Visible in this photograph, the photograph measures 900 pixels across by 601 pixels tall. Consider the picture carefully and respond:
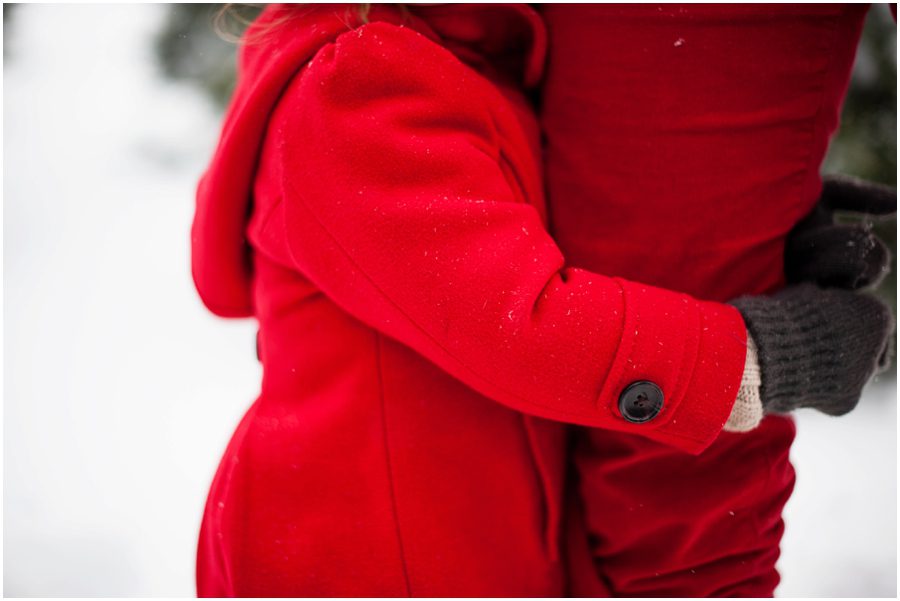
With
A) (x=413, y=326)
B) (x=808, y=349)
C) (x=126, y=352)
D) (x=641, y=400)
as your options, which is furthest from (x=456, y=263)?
(x=126, y=352)

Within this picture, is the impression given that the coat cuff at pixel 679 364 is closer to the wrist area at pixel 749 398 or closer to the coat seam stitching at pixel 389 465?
the wrist area at pixel 749 398

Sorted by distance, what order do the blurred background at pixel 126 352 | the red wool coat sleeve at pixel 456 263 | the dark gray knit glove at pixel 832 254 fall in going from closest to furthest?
the red wool coat sleeve at pixel 456 263 < the dark gray knit glove at pixel 832 254 < the blurred background at pixel 126 352

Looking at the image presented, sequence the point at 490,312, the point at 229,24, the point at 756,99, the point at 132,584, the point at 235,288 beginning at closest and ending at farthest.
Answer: the point at 490,312, the point at 756,99, the point at 235,288, the point at 229,24, the point at 132,584

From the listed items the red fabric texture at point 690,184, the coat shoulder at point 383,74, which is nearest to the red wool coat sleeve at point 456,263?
the coat shoulder at point 383,74

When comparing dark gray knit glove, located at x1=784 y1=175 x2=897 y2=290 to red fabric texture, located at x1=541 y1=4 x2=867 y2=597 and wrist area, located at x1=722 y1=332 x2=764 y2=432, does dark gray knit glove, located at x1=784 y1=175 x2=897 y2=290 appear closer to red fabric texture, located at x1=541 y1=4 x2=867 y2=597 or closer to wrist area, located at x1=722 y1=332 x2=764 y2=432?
red fabric texture, located at x1=541 y1=4 x2=867 y2=597

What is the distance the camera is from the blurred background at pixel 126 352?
131cm

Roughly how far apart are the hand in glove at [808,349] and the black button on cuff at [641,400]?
88 millimetres

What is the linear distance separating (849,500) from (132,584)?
4.16 ft

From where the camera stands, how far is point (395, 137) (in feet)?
1.95

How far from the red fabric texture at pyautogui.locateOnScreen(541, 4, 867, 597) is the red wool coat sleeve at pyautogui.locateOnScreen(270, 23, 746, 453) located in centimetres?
11

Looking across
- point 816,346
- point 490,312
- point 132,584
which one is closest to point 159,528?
point 132,584

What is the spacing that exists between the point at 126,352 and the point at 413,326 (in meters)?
1.02

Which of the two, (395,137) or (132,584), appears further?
(132,584)

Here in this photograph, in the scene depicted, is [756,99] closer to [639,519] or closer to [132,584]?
[639,519]
